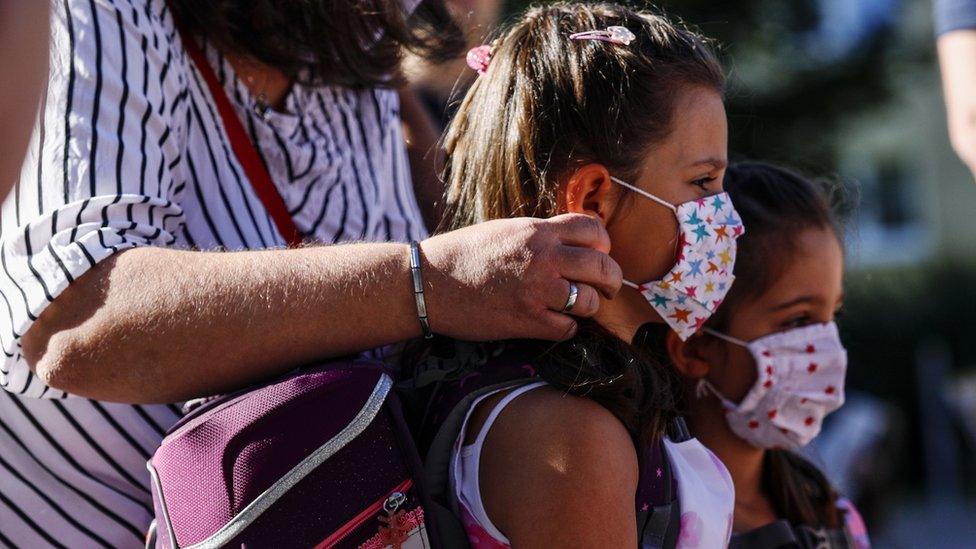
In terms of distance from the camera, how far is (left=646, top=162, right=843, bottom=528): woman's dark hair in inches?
103

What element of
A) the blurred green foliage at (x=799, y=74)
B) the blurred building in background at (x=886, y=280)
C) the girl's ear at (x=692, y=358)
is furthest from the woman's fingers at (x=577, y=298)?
the blurred green foliage at (x=799, y=74)

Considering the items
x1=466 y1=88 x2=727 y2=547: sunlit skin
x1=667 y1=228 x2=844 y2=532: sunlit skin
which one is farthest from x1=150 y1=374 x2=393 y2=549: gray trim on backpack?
x1=667 y1=228 x2=844 y2=532: sunlit skin

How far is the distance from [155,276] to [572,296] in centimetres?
64

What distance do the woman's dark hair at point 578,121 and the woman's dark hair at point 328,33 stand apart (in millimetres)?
344

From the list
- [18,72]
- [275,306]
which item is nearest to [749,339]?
[275,306]

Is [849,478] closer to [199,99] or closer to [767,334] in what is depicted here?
[767,334]

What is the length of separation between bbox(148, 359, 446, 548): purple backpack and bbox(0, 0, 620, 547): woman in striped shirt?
0.26 ft

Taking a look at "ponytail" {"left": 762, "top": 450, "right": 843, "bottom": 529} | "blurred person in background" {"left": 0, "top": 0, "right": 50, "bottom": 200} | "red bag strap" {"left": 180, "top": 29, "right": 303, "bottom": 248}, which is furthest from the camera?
"ponytail" {"left": 762, "top": 450, "right": 843, "bottom": 529}

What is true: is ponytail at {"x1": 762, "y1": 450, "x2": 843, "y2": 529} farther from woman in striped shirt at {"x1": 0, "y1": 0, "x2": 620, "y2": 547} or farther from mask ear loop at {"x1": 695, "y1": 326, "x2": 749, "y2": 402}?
woman in striped shirt at {"x1": 0, "y1": 0, "x2": 620, "y2": 547}

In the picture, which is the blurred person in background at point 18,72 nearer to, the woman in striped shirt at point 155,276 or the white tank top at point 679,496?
the woman in striped shirt at point 155,276

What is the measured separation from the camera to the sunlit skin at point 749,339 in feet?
8.51

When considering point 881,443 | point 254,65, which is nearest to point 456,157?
point 254,65

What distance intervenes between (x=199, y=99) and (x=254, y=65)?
0.55 feet

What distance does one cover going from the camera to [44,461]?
1967 millimetres
